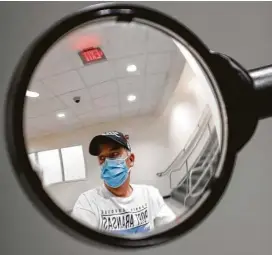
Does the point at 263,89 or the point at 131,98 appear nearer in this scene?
the point at 263,89

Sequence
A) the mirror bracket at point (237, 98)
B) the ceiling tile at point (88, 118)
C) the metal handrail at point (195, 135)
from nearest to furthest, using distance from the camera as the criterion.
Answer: the mirror bracket at point (237, 98) → the metal handrail at point (195, 135) → the ceiling tile at point (88, 118)

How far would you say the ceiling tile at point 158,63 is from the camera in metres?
0.51

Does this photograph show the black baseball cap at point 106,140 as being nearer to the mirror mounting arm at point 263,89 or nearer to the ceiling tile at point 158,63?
the ceiling tile at point 158,63

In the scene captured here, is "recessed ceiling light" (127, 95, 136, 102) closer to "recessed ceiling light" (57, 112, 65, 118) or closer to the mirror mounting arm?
"recessed ceiling light" (57, 112, 65, 118)

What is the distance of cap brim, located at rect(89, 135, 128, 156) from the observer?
19.3 inches

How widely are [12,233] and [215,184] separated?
0.65 m

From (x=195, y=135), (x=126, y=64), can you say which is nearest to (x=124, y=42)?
(x=126, y=64)

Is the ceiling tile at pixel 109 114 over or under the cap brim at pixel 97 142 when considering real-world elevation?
over

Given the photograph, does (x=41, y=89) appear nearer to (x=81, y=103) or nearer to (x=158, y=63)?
(x=81, y=103)

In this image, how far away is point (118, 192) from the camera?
584mm

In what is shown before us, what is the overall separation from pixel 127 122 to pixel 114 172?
3.5 inches

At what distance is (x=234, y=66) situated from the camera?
11.2 inches

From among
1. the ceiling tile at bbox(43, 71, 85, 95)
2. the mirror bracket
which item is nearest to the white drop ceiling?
the ceiling tile at bbox(43, 71, 85, 95)

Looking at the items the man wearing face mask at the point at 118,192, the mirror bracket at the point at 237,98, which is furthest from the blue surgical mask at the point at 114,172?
the mirror bracket at the point at 237,98
